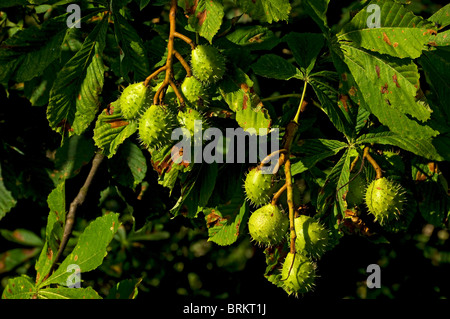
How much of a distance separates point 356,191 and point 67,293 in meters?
A: 0.96

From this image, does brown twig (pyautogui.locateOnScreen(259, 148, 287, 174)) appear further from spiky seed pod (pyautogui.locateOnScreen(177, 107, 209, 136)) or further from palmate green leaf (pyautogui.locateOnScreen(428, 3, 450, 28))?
palmate green leaf (pyautogui.locateOnScreen(428, 3, 450, 28))

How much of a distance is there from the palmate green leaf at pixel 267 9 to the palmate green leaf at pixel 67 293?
965 mm

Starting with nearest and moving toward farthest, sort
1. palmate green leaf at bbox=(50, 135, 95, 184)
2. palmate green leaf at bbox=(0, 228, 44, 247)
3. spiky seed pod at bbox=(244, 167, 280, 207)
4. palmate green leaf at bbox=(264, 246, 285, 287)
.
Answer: spiky seed pod at bbox=(244, 167, 280, 207) < palmate green leaf at bbox=(264, 246, 285, 287) < palmate green leaf at bbox=(50, 135, 95, 184) < palmate green leaf at bbox=(0, 228, 44, 247)

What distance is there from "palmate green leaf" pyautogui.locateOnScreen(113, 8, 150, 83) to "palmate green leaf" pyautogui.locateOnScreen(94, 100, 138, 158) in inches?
4.6

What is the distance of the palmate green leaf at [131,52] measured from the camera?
5.17ft

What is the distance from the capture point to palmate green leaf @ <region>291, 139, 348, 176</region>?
153cm

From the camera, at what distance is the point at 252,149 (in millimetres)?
1562

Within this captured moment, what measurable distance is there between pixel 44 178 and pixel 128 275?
3.28 ft

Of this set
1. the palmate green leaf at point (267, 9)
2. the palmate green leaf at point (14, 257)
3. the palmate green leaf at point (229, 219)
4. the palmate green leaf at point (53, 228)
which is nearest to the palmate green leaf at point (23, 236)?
the palmate green leaf at point (14, 257)

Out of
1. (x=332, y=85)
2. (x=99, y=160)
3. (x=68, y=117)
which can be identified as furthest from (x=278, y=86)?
(x=68, y=117)

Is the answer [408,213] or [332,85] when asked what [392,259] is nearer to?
[408,213]

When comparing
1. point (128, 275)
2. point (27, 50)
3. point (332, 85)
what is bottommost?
point (128, 275)

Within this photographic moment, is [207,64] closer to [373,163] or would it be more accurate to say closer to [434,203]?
[373,163]

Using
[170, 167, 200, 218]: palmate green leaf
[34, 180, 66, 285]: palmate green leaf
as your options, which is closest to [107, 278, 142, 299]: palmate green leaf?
[34, 180, 66, 285]: palmate green leaf
